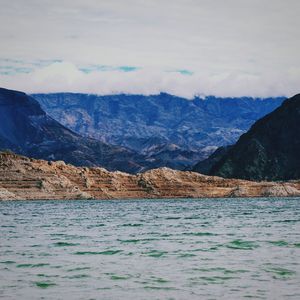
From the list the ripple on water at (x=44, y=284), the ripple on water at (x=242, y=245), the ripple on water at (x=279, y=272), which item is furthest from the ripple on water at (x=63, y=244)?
the ripple on water at (x=279, y=272)

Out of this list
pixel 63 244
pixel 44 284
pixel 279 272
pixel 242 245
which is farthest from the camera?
pixel 63 244

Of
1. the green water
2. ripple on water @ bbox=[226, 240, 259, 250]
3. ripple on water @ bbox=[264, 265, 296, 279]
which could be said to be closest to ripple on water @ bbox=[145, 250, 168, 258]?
the green water

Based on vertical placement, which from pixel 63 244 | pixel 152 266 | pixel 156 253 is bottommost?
pixel 63 244

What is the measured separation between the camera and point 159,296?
34.4 metres

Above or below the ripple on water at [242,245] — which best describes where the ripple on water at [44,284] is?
above

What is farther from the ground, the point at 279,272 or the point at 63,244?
the point at 279,272

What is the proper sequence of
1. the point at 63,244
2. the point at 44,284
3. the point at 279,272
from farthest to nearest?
the point at 63,244
the point at 279,272
the point at 44,284

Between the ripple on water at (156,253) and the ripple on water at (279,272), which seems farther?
the ripple on water at (156,253)

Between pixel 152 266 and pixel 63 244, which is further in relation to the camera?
pixel 63 244

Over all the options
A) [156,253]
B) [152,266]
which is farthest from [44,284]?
[156,253]

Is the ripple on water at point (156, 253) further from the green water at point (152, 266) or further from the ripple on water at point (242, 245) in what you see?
the ripple on water at point (242, 245)

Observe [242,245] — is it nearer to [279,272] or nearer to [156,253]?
[156,253]

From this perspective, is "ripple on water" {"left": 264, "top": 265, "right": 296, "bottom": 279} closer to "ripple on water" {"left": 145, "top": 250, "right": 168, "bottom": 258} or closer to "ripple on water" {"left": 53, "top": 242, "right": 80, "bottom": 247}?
"ripple on water" {"left": 145, "top": 250, "right": 168, "bottom": 258}

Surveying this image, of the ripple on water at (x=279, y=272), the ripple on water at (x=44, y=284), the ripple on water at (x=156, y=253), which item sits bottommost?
the ripple on water at (x=156, y=253)
